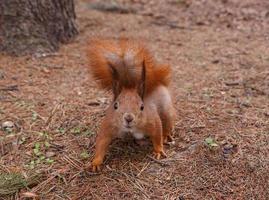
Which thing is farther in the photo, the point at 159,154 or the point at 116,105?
the point at 159,154

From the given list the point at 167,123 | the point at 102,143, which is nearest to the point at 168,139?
the point at 167,123

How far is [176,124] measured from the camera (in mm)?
3332

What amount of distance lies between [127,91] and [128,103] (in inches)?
3.9

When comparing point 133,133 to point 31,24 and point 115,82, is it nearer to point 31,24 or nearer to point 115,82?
point 115,82

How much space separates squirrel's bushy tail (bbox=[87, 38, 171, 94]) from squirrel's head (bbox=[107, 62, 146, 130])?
0.02m

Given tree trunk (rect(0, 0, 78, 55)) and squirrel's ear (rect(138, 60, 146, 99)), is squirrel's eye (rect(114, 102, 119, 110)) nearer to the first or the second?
squirrel's ear (rect(138, 60, 146, 99))

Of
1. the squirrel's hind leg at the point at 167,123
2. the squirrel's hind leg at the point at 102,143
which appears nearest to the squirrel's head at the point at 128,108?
the squirrel's hind leg at the point at 102,143

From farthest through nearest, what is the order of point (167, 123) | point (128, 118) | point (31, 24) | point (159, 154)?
point (31, 24), point (167, 123), point (159, 154), point (128, 118)

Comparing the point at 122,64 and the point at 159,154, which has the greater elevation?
the point at 122,64

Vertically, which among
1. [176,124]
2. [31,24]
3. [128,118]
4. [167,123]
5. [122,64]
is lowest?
[176,124]

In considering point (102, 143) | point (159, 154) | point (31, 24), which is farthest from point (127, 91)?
point (31, 24)

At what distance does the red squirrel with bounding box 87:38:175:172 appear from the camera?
272 centimetres

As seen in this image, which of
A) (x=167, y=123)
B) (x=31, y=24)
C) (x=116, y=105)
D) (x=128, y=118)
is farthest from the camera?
(x=31, y=24)

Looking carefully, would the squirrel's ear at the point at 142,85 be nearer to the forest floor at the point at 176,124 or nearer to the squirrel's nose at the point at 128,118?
the squirrel's nose at the point at 128,118
